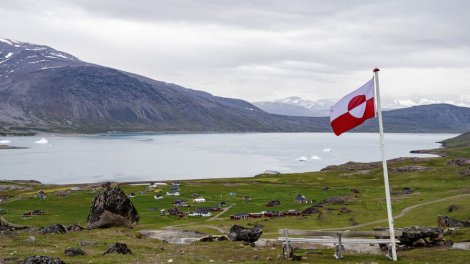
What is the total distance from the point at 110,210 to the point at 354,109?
27.3 meters

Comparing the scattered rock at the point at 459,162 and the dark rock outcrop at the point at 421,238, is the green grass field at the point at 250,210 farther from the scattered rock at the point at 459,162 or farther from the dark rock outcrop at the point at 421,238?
the scattered rock at the point at 459,162

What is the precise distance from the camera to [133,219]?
44.7 m

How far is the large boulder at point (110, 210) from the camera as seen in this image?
140 ft

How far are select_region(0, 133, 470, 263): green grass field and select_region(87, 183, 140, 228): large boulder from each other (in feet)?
5.85

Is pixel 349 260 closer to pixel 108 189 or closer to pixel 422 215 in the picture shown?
pixel 108 189

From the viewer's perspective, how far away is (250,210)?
298 feet

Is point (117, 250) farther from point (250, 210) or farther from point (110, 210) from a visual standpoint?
point (250, 210)

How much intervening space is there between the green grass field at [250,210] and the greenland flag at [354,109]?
7326mm

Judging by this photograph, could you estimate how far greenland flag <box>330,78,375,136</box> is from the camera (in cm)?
2352

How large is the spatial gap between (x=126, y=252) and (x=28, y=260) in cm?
727

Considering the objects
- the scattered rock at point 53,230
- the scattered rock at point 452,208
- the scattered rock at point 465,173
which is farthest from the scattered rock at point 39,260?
the scattered rock at point 465,173

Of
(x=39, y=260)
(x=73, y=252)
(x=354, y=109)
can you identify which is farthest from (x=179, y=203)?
(x=39, y=260)

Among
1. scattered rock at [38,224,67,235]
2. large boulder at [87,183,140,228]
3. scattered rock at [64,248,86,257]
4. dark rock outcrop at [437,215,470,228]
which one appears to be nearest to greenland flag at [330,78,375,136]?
scattered rock at [64,248,86,257]

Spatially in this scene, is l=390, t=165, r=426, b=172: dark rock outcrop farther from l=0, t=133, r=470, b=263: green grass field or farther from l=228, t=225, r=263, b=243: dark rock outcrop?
l=228, t=225, r=263, b=243: dark rock outcrop
